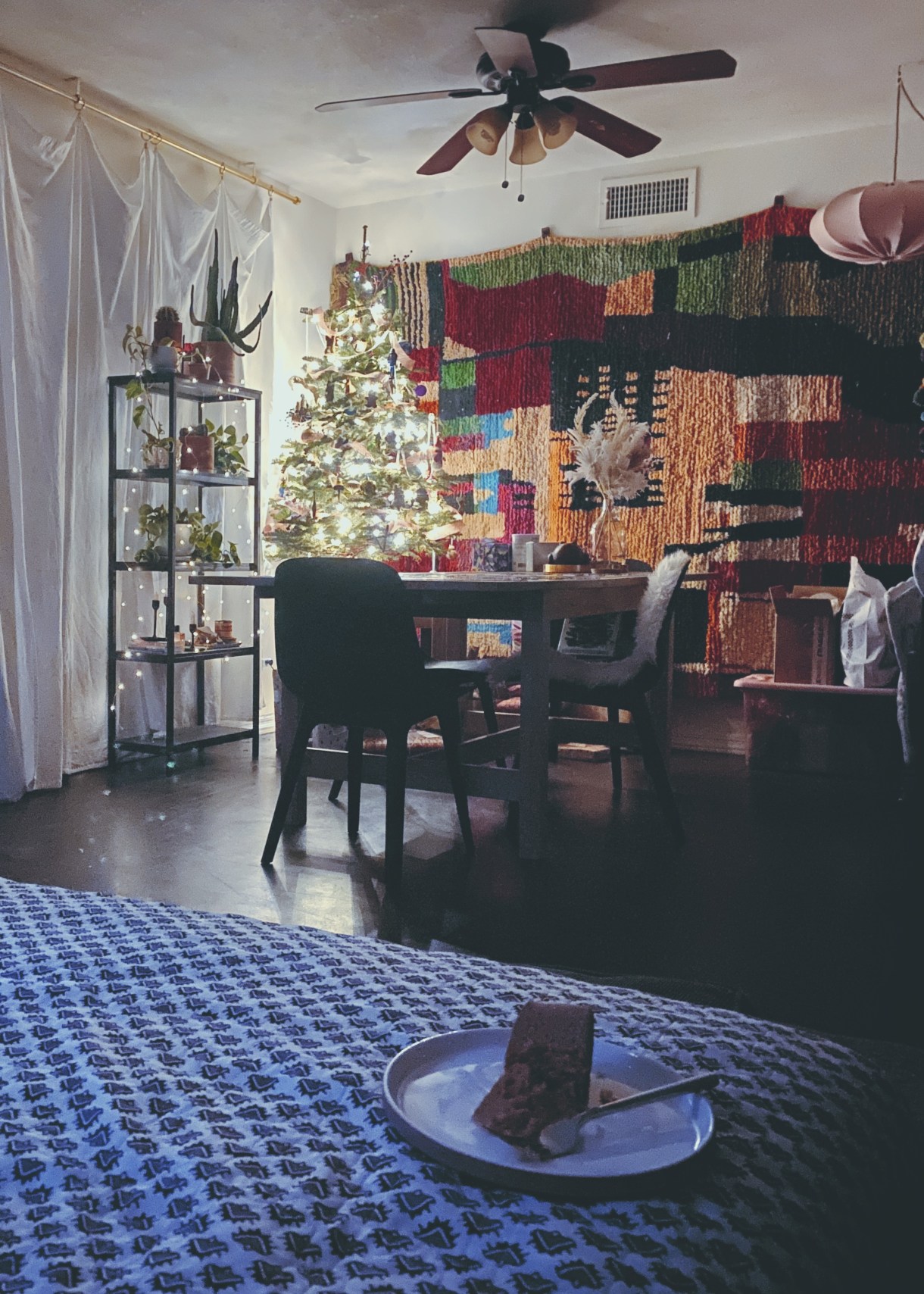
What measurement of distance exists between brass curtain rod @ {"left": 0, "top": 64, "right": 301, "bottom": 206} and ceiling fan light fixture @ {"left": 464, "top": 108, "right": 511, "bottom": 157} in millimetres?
1732

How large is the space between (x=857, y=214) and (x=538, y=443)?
211 cm

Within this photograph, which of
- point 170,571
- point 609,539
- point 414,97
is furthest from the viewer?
point 170,571

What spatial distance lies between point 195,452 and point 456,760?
2.37 m

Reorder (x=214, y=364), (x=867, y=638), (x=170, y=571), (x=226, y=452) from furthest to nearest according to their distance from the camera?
(x=226, y=452), (x=214, y=364), (x=170, y=571), (x=867, y=638)

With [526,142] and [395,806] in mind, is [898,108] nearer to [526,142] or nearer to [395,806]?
[526,142]

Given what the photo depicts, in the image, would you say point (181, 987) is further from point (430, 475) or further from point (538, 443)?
point (538, 443)

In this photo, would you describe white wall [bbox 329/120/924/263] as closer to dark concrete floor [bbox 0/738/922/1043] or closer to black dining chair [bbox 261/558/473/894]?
dark concrete floor [bbox 0/738/922/1043]

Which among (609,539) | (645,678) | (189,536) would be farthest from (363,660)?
(189,536)

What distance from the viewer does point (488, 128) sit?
368 cm

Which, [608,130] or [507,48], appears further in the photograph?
[608,130]

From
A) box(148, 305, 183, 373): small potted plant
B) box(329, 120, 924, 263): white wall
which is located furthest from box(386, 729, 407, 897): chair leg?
box(329, 120, 924, 263): white wall

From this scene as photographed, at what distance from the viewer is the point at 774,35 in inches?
157

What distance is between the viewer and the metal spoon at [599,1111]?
0.57 meters

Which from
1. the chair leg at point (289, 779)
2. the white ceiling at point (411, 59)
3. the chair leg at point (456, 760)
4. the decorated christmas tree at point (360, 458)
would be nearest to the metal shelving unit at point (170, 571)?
the decorated christmas tree at point (360, 458)
